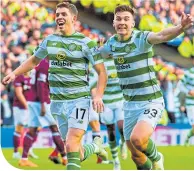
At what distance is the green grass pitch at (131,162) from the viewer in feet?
32.5

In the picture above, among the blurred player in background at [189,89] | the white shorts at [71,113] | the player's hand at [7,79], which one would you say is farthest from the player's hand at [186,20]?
the blurred player in background at [189,89]

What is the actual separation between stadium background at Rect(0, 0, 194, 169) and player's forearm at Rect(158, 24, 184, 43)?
18.2 ft

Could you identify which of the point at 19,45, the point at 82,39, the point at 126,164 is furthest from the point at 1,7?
the point at 82,39

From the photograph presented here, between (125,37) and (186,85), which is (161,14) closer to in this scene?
(186,85)

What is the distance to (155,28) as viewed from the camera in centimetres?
1307

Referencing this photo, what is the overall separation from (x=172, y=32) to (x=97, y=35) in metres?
7.16

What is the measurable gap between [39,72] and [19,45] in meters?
4.01

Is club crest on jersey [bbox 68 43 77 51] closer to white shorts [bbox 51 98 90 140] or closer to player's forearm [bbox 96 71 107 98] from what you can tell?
player's forearm [bbox 96 71 107 98]

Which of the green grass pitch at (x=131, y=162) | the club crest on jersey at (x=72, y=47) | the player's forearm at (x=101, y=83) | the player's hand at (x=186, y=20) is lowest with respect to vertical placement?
the green grass pitch at (x=131, y=162)

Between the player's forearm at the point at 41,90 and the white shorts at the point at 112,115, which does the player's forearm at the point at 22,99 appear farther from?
the white shorts at the point at 112,115

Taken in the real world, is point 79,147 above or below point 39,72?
below

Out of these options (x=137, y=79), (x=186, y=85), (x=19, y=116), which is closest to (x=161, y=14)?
(x=186, y=85)

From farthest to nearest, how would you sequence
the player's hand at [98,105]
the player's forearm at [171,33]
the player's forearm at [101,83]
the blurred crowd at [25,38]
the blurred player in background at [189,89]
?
1. the blurred crowd at [25,38]
2. the blurred player in background at [189,89]
3. the player's forearm at [101,83]
4. the player's hand at [98,105]
5. the player's forearm at [171,33]

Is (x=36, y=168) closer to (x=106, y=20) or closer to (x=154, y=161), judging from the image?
(x=154, y=161)
